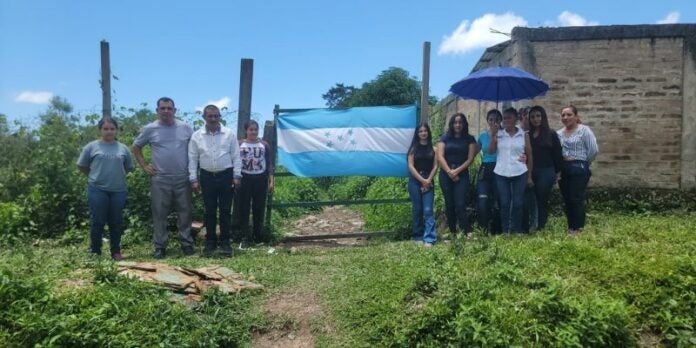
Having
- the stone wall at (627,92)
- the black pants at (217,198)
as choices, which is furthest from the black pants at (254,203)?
the stone wall at (627,92)

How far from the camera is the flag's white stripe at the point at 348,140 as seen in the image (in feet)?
22.6

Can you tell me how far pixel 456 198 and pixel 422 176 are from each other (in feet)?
1.55

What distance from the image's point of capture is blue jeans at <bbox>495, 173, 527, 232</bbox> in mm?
5578

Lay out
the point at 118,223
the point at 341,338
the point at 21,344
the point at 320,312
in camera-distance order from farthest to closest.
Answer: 1. the point at 118,223
2. the point at 320,312
3. the point at 341,338
4. the point at 21,344

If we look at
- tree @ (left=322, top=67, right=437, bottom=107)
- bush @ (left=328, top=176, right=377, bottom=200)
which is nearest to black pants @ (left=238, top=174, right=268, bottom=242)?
bush @ (left=328, top=176, right=377, bottom=200)

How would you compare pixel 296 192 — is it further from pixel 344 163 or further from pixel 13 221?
pixel 13 221

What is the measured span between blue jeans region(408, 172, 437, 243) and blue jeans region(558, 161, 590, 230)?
1.45m

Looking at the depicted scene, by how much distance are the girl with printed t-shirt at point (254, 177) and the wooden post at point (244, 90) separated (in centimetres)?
26

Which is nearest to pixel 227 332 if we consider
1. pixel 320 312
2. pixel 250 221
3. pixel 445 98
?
pixel 320 312

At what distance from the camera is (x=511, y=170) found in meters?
5.54

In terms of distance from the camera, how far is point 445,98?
→ 11734mm

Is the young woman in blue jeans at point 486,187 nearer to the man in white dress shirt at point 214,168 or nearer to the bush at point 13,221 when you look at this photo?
the man in white dress shirt at point 214,168

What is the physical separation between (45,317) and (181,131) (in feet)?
9.79

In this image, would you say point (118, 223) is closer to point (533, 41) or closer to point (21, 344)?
point (21, 344)
